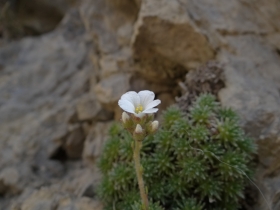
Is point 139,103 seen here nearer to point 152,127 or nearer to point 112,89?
point 152,127

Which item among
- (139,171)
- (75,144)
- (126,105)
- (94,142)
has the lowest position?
(75,144)

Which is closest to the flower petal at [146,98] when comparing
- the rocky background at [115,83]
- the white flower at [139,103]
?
the white flower at [139,103]

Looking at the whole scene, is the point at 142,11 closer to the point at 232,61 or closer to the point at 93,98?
the point at 232,61

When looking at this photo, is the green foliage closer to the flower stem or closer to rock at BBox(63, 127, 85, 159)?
the flower stem

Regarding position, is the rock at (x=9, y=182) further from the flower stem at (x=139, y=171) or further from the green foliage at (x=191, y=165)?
the flower stem at (x=139, y=171)

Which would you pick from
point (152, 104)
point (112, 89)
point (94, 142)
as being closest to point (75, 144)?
point (94, 142)

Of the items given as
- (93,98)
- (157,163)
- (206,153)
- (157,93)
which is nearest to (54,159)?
(93,98)
